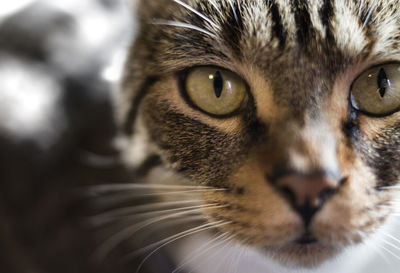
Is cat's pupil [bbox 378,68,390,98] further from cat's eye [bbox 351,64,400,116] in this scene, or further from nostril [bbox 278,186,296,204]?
nostril [bbox 278,186,296,204]

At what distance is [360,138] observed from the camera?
2.27 ft

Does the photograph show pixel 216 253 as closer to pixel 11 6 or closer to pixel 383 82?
pixel 383 82

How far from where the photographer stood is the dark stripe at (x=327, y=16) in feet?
2.24

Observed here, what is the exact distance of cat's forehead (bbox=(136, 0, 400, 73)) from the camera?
26.7 inches

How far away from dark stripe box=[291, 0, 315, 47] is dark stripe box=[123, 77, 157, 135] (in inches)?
12.1

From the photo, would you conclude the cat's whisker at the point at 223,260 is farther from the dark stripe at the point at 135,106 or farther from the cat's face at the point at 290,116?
the dark stripe at the point at 135,106

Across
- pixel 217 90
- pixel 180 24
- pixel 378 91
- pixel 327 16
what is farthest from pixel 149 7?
pixel 378 91

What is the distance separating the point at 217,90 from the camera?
0.75 m

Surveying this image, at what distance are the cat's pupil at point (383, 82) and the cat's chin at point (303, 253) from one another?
11.2 inches

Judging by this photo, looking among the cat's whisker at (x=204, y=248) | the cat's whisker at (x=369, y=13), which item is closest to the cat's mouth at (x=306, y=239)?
the cat's whisker at (x=204, y=248)

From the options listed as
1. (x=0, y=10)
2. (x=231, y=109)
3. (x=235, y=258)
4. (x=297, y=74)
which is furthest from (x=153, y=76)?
(x=0, y=10)

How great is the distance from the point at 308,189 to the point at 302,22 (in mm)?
291

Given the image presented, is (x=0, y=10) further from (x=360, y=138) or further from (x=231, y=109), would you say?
(x=360, y=138)

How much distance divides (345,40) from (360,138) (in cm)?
17
